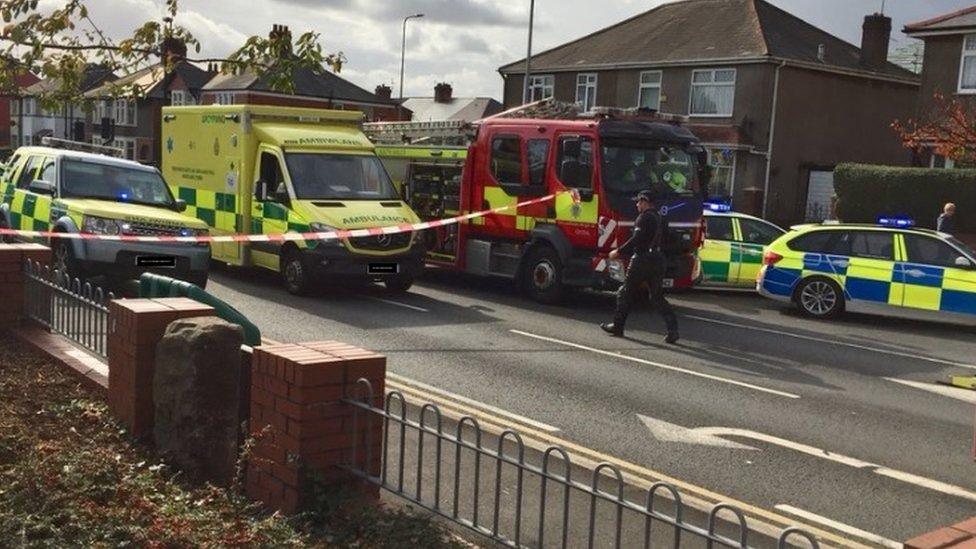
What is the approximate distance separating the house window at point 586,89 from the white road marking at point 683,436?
30.9 m

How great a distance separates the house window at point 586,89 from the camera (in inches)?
1478

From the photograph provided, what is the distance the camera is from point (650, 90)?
35.6 m

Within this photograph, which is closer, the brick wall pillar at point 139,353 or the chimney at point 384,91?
the brick wall pillar at point 139,353

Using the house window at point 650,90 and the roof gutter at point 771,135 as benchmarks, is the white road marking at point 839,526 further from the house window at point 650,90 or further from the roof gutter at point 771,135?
the house window at point 650,90

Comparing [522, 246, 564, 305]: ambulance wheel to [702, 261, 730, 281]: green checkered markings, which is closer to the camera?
[522, 246, 564, 305]: ambulance wheel

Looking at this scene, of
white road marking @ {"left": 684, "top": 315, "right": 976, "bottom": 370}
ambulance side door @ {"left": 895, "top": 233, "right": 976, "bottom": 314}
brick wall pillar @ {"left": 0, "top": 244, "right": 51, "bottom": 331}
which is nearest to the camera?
brick wall pillar @ {"left": 0, "top": 244, "right": 51, "bottom": 331}

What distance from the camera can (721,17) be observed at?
36062 millimetres

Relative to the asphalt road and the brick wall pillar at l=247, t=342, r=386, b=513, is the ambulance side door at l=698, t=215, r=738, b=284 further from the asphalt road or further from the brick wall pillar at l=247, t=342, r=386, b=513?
the brick wall pillar at l=247, t=342, r=386, b=513

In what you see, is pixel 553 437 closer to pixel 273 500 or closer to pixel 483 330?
pixel 273 500

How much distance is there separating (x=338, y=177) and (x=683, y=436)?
8.11 meters

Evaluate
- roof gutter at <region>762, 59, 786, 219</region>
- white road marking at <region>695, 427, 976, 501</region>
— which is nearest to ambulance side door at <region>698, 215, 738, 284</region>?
white road marking at <region>695, 427, 976, 501</region>

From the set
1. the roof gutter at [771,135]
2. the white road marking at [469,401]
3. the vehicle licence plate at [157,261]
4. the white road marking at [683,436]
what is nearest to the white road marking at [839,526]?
the white road marking at [683,436]

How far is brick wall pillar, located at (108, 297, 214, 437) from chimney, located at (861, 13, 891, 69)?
34805 mm

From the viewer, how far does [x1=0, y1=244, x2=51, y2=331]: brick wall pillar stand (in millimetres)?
7520
